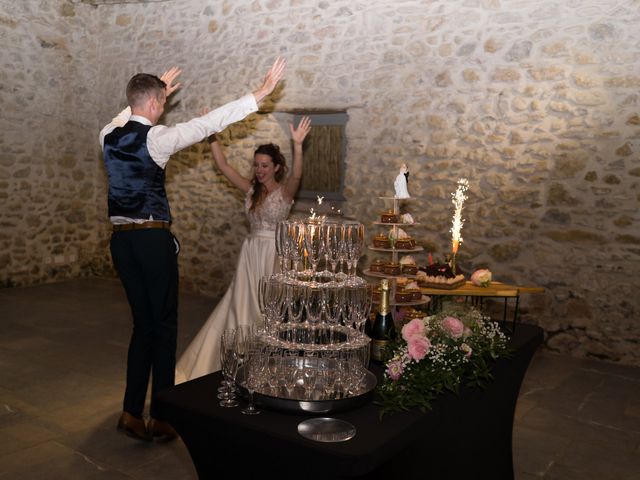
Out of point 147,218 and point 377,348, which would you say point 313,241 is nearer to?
point 377,348

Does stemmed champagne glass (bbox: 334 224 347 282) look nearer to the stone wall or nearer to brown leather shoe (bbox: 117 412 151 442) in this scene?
brown leather shoe (bbox: 117 412 151 442)

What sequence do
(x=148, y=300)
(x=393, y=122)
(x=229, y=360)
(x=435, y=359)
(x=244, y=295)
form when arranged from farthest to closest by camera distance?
(x=393, y=122), (x=244, y=295), (x=148, y=300), (x=435, y=359), (x=229, y=360)

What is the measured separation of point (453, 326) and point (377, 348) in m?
0.34

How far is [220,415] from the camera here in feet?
6.40

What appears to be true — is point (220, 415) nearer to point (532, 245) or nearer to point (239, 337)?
point (239, 337)

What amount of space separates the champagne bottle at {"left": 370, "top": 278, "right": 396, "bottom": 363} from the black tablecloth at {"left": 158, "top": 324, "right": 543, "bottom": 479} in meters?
0.40

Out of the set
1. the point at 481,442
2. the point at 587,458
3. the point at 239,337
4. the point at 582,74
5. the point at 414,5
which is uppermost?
the point at 414,5

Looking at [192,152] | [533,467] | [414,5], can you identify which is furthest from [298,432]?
[192,152]

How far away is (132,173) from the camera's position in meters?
3.24

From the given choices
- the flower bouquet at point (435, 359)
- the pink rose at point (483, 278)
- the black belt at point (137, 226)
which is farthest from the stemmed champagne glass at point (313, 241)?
the pink rose at point (483, 278)

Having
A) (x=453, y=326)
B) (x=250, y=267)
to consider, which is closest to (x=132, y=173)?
(x=250, y=267)

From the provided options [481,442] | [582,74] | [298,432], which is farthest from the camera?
[582,74]

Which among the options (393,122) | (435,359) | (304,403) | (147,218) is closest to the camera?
(304,403)

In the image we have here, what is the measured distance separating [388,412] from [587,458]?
2040mm
